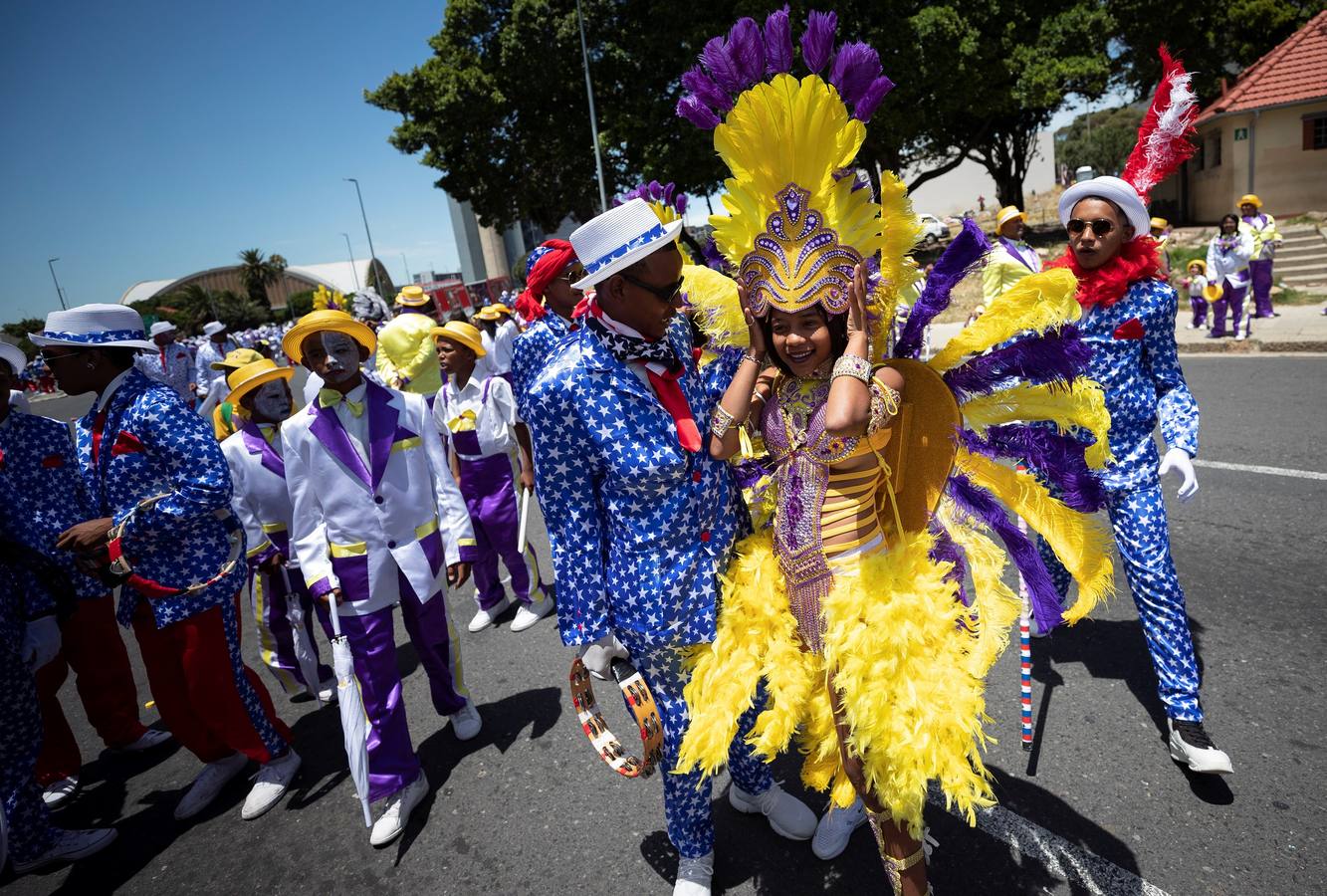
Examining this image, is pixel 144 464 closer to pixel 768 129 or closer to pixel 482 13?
pixel 768 129

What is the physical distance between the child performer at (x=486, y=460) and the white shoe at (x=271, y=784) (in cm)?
154

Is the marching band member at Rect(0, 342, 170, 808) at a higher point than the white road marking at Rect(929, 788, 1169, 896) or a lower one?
higher

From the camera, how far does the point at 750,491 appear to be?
260 centimetres

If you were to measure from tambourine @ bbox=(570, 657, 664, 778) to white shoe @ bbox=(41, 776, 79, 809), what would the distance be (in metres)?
3.29

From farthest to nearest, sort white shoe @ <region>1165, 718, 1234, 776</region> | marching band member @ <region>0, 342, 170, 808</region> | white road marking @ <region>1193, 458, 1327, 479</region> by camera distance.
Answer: white road marking @ <region>1193, 458, 1327, 479</region> → marching band member @ <region>0, 342, 170, 808</region> → white shoe @ <region>1165, 718, 1234, 776</region>

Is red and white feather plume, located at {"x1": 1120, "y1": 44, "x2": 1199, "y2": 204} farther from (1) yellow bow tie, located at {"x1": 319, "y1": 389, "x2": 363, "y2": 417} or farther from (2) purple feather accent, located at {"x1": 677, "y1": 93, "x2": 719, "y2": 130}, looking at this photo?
(1) yellow bow tie, located at {"x1": 319, "y1": 389, "x2": 363, "y2": 417}

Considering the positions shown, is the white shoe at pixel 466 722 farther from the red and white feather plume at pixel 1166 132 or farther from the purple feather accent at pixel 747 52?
the red and white feather plume at pixel 1166 132

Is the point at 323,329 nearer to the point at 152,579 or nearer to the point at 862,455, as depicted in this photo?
the point at 152,579

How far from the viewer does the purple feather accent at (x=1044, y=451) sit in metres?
2.23

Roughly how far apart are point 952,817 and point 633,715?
1.47m

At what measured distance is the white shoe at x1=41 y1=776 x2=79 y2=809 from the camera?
366 centimetres

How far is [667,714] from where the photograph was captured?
2395mm

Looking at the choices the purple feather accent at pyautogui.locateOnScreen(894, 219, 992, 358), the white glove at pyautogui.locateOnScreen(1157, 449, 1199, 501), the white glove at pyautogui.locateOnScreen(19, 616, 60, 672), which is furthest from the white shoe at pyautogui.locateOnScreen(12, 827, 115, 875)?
the white glove at pyautogui.locateOnScreen(1157, 449, 1199, 501)

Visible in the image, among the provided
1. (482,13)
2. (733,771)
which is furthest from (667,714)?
(482,13)
